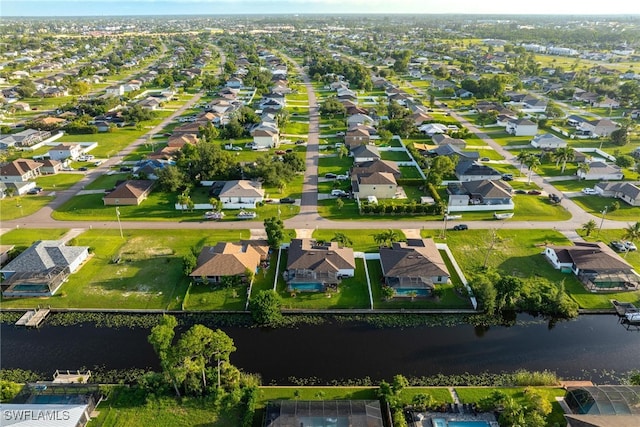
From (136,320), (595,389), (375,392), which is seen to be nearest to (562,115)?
(595,389)

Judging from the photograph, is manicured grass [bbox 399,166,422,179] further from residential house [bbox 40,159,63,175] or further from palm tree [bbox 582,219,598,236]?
residential house [bbox 40,159,63,175]

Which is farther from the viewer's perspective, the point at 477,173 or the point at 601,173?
the point at 601,173

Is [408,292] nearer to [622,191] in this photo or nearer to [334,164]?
[334,164]

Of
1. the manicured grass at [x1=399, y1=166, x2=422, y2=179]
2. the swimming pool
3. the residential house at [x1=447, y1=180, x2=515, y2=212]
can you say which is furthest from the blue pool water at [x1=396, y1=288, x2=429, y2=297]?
the manicured grass at [x1=399, y1=166, x2=422, y2=179]

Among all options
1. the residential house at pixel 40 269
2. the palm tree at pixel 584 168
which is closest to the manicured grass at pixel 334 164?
the palm tree at pixel 584 168

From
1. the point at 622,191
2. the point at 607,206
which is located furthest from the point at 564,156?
the point at 607,206
